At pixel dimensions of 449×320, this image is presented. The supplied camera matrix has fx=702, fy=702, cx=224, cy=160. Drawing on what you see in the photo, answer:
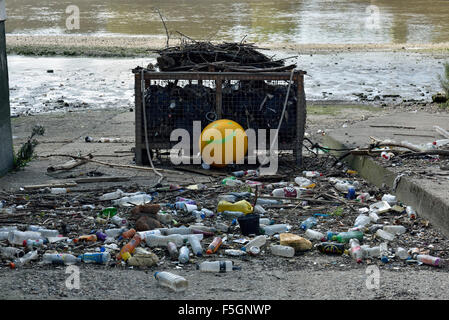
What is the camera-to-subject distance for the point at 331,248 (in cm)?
557

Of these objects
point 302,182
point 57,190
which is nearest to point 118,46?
point 57,190

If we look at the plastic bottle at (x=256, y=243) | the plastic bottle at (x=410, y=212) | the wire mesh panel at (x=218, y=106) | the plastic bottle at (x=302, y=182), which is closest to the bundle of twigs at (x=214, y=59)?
the wire mesh panel at (x=218, y=106)

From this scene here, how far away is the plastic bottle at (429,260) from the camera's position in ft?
17.4

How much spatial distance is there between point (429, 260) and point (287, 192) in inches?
83.4

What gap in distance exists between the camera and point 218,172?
8211 mm

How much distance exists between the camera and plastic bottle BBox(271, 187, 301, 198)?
23.6ft

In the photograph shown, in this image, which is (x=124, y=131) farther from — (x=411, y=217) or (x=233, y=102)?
(x=411, y=217)

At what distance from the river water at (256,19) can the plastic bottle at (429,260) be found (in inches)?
725

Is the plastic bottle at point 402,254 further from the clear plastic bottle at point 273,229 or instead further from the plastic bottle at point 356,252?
the clear plastic bottle at point 273,229

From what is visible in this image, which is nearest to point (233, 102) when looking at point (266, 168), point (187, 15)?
point (266, 168)

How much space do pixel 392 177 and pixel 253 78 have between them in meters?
2.24

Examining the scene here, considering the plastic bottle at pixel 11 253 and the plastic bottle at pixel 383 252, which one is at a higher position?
the plastic bottle at pixel 11 253

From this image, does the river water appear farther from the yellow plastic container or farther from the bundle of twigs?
the yellow plastic container
